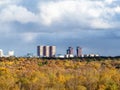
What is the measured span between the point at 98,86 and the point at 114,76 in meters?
11.3

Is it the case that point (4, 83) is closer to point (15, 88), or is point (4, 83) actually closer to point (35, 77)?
point (15, 88)

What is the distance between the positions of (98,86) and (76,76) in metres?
9.41

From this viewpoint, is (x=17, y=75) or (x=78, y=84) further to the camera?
(x=17, y=75)

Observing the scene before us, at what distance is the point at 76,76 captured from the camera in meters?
126

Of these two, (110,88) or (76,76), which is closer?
(110,88)

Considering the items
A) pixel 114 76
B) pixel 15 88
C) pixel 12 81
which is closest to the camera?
pixel 15 88

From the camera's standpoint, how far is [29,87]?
114m

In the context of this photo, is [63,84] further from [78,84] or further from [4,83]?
[4,83]

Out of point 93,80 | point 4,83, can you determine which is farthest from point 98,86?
point 4,83

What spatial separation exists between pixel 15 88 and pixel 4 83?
343cm

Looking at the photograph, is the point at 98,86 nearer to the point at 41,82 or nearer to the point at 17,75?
the point at 41,82

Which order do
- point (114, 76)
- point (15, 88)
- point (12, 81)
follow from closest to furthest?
point (15, 88) → point (12, 81) → point (114, 76)

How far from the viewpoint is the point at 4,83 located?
112812mm

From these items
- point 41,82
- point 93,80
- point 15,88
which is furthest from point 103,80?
point 15,88
